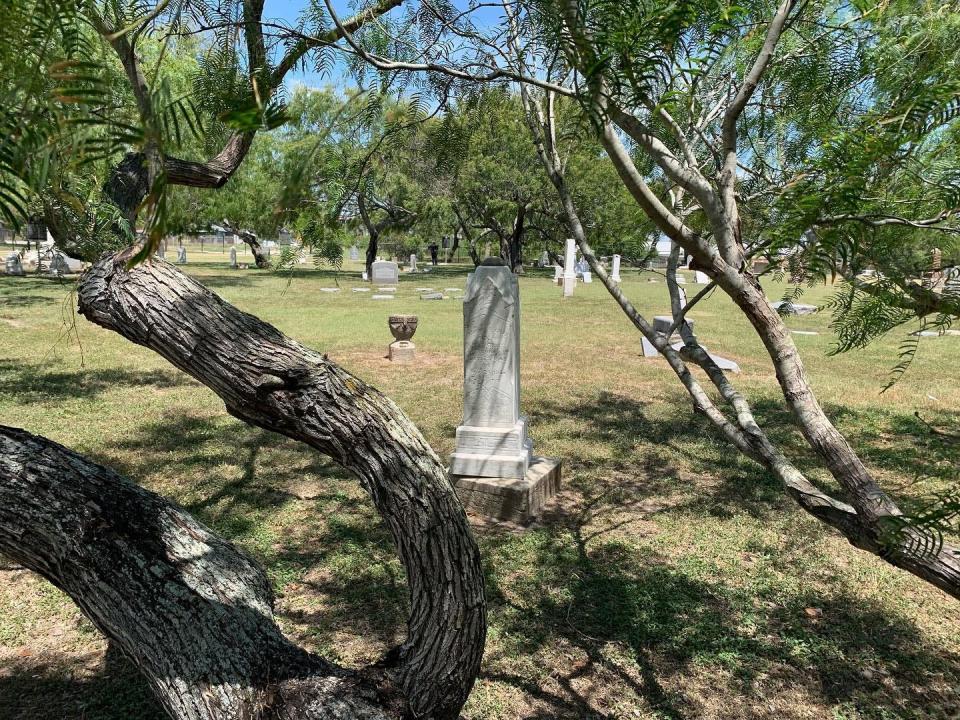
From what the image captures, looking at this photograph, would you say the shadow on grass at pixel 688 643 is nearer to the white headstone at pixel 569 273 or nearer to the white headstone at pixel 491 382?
the white headstone at pixel 491 382

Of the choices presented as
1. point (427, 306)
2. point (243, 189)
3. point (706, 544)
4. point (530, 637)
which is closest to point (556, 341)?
point (427, 306)

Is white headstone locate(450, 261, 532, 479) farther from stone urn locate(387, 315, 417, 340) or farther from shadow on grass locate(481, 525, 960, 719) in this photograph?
stone urn locate(387, 315, 417, 340)

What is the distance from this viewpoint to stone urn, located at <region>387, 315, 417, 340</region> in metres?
12.1

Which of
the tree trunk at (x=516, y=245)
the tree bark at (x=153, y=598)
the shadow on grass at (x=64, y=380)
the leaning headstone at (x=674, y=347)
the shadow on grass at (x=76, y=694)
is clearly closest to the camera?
the tree bark at (x=153, y=598)

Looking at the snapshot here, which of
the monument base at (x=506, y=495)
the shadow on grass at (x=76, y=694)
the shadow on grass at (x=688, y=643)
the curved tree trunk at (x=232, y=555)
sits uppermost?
the curved tree trunk at (x=232, y=555)

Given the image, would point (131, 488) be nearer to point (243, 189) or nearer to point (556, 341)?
point (556, 341)

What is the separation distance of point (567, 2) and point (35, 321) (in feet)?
57.7

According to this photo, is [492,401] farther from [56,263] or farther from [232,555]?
[56,263]

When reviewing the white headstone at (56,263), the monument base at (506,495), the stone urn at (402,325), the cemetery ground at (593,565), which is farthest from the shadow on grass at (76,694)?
the stone urn at (402,325)

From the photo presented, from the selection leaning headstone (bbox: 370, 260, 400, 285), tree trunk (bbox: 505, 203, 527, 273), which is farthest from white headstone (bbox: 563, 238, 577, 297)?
tree trunk (bbox: 505, 203, 527, 273)

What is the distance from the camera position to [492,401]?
19.6ft

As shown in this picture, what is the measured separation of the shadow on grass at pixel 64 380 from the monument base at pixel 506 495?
6.05 m

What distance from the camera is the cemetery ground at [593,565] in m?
3.39

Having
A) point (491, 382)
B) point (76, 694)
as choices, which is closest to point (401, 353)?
point (491, 382)
